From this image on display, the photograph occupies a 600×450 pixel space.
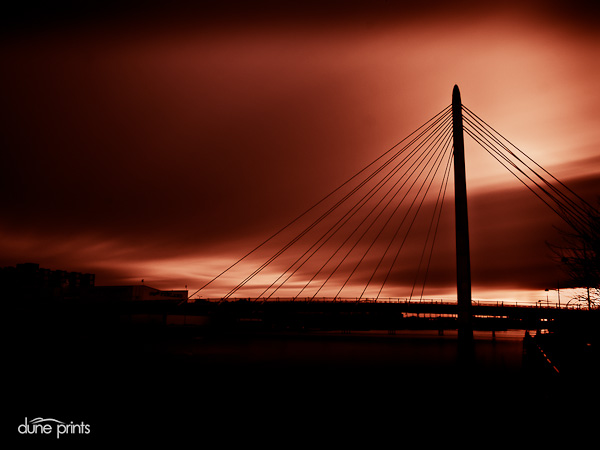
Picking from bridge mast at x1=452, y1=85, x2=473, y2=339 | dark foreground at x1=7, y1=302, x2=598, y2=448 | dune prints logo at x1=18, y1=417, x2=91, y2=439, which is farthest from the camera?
bridge mast at x1=452, y1=85, x2=473, y2=339

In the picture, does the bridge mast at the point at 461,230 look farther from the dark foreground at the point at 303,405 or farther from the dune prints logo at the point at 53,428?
the dune prints logo at the point at 53,428

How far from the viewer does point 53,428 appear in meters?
10.5

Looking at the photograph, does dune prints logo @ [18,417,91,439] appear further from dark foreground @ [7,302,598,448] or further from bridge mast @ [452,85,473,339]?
bridge mast @ [452,85,473,339]

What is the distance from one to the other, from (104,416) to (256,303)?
1896 inches

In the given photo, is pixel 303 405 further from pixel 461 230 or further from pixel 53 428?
pixel 461 230

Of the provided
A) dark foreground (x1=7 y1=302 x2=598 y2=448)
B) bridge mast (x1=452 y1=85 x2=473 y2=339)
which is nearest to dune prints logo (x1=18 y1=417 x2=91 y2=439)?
dark foreground (x1=7 y1=302 x2=598 y2=448)

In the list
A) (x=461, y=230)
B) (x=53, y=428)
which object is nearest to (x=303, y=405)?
(x=53, y=428)

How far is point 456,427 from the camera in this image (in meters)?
10.5

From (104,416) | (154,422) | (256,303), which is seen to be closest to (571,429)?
(154,422)

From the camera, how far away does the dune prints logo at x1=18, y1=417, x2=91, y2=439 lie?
32.5 ft

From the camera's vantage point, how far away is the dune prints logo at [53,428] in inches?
390

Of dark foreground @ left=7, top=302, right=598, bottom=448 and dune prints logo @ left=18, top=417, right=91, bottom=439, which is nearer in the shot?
dark foreground @ left=7, top=302, right=598, bottom=448

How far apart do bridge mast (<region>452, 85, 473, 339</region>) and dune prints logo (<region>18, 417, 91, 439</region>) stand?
549 inches

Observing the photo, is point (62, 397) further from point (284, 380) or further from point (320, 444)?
point (320, 444)
